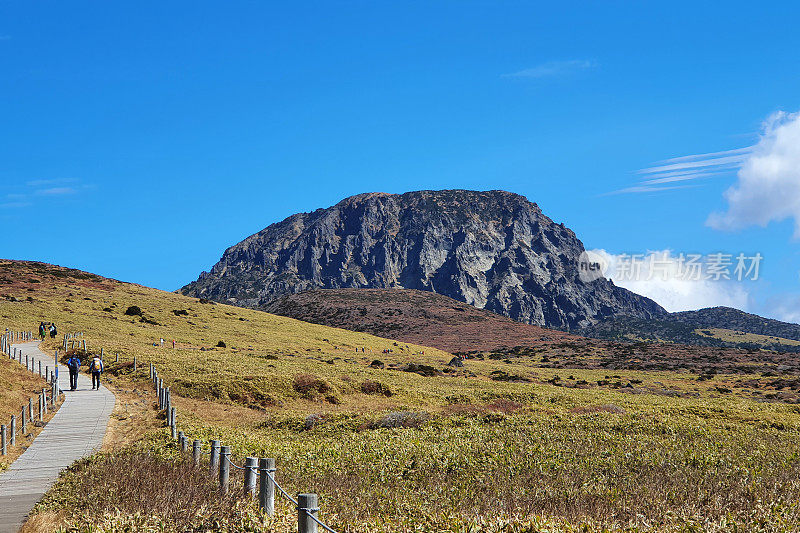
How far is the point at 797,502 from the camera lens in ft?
36.0

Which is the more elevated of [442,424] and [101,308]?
[101,308]

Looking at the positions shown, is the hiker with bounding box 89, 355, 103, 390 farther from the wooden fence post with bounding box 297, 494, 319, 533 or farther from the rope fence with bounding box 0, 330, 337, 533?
the wooden fence post with bounding box 297, 494, 319, 533

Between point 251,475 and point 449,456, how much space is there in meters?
7.63

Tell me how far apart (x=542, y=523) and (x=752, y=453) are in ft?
38.7

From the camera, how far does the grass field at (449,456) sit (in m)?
9.80

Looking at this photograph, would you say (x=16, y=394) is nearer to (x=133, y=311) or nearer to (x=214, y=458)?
(x=214, y=458)

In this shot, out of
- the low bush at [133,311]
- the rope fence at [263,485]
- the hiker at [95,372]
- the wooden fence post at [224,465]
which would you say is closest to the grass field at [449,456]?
the rope fence at [263,485]

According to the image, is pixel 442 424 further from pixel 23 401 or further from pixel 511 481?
pixel 23 401

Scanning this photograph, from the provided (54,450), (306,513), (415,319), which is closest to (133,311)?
(54,450)

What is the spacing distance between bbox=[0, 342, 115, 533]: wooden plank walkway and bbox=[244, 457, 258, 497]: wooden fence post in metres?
3.88

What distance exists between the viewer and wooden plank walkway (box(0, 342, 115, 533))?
38.4ft

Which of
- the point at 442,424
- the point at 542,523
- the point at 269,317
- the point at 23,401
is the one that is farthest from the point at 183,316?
the point at 542,523

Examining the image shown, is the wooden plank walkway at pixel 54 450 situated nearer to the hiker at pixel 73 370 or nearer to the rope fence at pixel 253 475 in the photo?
the hiker at pixel 73 370

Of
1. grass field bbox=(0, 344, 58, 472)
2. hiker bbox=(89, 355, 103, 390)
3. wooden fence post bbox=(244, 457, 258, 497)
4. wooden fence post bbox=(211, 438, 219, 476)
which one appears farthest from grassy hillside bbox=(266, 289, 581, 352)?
wooden fence post bbox=(244, 457, 258, 497)
